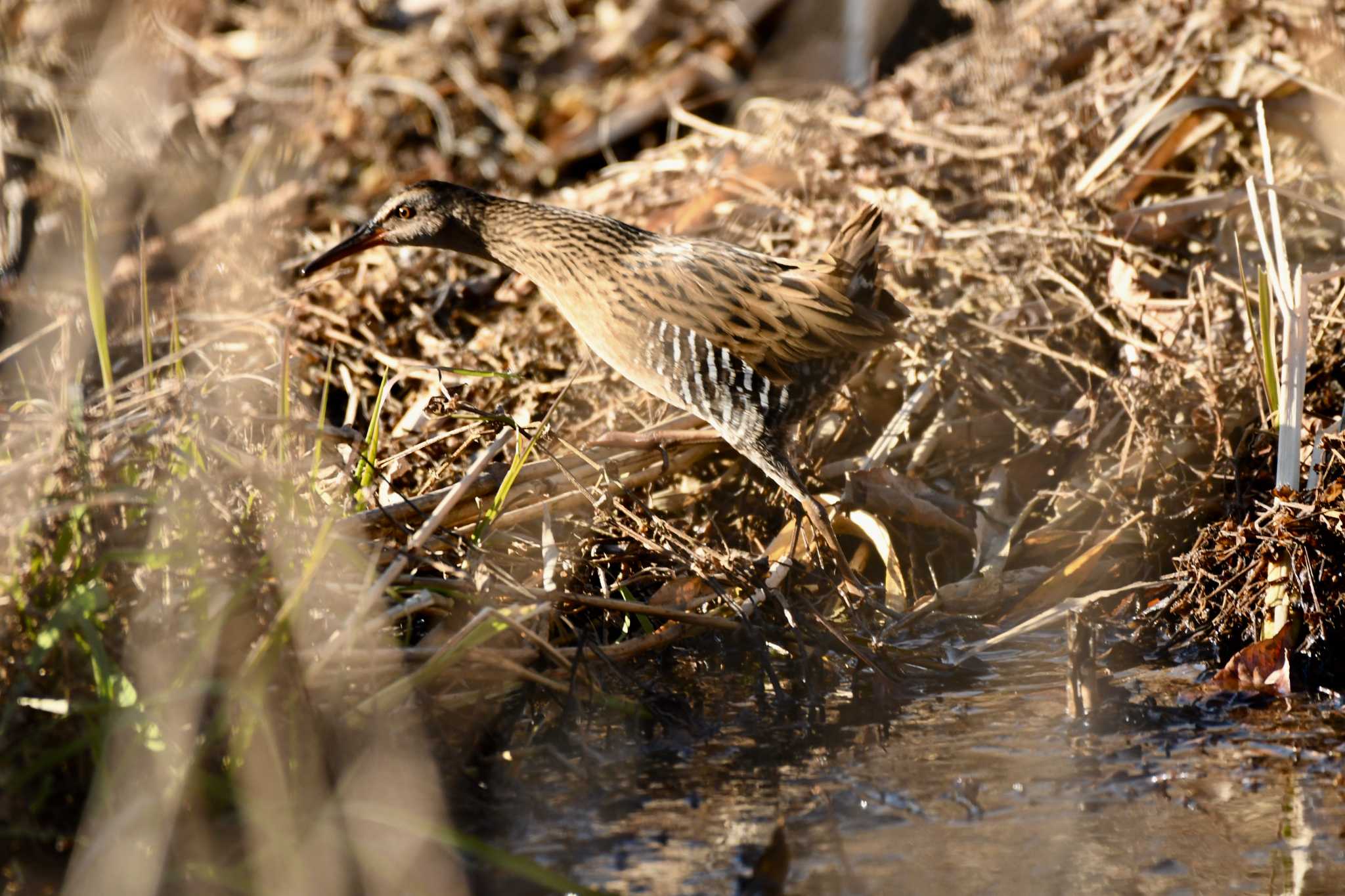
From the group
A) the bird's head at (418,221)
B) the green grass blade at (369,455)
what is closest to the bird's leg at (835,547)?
the green grass blade at (369,455)

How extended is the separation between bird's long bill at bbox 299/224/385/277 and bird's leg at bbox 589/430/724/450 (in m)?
0.89

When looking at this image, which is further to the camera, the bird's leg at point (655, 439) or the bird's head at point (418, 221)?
the bird's head at point (418, 221)

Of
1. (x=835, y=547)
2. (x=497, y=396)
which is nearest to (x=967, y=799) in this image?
(x=835, y=547)

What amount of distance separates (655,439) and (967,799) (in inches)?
54.8

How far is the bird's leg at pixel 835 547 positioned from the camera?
3.01 meters

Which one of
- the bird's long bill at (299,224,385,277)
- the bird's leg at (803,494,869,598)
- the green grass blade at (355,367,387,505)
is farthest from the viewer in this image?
the bird's long bill at (299,224,385,277)

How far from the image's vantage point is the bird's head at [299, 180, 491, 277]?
12.1 feet

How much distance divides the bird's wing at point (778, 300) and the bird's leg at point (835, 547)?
33cm

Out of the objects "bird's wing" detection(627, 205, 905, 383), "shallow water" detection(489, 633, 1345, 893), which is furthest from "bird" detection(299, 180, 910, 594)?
"shallow water" detection(489, 633, 1345, 893)

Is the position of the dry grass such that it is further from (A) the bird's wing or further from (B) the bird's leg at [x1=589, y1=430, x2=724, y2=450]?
(A) the bird's wing

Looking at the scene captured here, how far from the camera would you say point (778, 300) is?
10.9 feet

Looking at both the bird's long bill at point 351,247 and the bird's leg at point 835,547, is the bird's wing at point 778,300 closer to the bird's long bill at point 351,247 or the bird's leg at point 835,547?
the bird's leg at point 835,547

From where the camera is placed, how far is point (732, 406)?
319 centimetres

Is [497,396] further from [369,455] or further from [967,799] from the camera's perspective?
[967,799]
